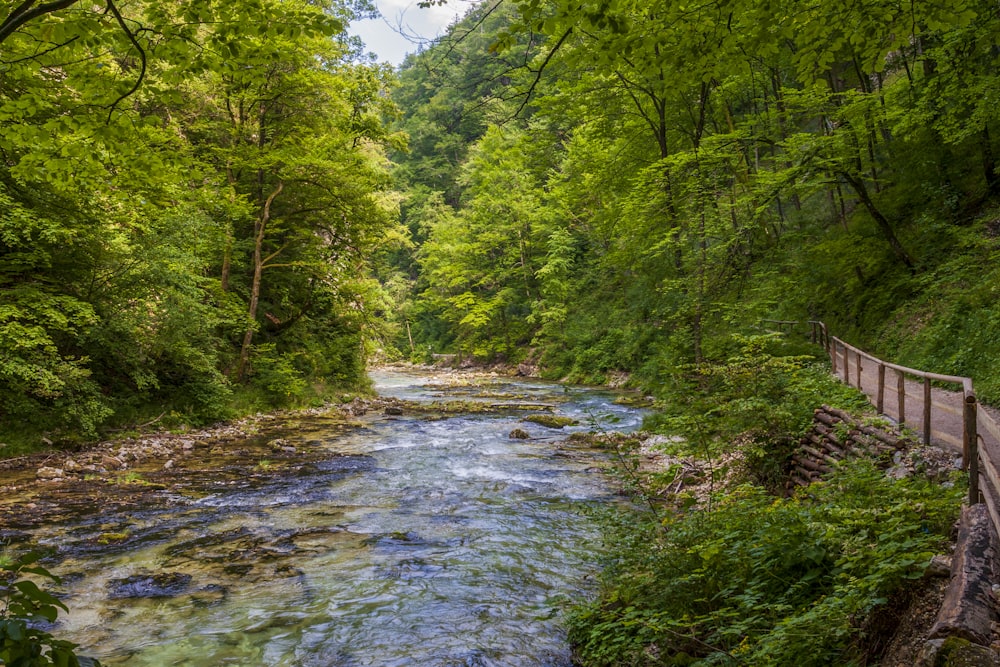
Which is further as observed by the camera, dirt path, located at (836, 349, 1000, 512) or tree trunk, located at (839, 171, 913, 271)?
tree trunk, located at (839, 171, 913, 271)

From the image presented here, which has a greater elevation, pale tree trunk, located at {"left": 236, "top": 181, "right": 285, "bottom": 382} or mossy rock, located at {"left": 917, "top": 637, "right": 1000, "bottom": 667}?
pale tree trunk, located at {"left": 236, "top": 181, "right": 285, "bottom": 382}

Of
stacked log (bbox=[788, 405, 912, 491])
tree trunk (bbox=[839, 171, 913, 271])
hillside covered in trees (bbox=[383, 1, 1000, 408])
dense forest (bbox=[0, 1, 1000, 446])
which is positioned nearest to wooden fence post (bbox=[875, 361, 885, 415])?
stacked log (bbox=[788, 405, 912, 491])

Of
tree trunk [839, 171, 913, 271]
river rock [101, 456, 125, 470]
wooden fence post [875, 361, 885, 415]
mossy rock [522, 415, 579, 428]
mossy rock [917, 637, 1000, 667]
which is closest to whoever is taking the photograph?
mossy rock [917, 637, 1000, 667]

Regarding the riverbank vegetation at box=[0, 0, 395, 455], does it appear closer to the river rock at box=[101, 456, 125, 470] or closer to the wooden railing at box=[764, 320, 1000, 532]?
the river rock at box=[101, 456, 125, 470]

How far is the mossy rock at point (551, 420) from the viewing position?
16.1 meters

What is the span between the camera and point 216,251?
53.3 ft

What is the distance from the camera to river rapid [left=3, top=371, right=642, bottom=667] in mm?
5008

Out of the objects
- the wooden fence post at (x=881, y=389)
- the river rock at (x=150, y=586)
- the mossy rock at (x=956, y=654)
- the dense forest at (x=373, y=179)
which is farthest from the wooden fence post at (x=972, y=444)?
the river rock at (x=150, y=586)

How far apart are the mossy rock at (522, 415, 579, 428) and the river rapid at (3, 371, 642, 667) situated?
4.05 meters

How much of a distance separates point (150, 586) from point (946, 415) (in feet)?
31.1

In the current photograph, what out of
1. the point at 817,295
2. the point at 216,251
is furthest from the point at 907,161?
the point at 216,251

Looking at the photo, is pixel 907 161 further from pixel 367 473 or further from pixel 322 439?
pixel 322 439

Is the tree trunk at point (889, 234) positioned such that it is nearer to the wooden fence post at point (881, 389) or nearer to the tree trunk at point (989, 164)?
the tree trunk at point (989, 164)

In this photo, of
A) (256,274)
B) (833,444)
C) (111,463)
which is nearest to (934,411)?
(833,444)
